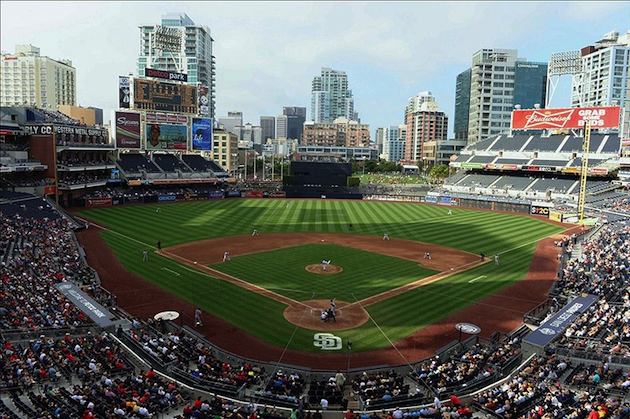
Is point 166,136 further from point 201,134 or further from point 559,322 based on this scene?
point 559,322

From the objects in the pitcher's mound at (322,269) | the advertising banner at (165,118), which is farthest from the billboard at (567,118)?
the advertising banner at (165,118)

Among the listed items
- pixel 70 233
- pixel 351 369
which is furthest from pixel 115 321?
A: pixel 70 233

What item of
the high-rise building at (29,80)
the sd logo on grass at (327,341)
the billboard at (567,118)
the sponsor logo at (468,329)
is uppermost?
the high-rise building at (29,80)

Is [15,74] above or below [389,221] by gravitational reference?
above

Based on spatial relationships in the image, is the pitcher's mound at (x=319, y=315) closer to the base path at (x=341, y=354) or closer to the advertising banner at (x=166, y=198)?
the base path at (x=341, y=354)

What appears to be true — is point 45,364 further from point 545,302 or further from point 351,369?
point 545,302

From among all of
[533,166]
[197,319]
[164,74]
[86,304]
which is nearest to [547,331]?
[197,319]
